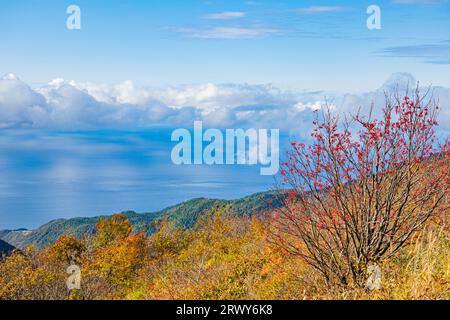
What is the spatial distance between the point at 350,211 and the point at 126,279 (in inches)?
1269

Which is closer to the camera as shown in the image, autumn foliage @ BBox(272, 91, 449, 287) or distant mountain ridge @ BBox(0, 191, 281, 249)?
autumn foliage @ BBox(272, 91, 449, 287)

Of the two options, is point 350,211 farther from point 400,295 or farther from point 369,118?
point 400,295

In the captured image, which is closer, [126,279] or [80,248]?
[126,279]

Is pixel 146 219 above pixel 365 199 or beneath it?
beneath

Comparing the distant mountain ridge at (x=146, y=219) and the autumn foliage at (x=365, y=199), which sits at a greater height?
the autumn foliage at (x=365, y=199)

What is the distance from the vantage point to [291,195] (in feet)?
41.8

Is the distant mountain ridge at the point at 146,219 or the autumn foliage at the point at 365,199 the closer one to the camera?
the autumn foliage at the point at 365,199

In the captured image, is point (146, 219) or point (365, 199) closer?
point (365, 199)

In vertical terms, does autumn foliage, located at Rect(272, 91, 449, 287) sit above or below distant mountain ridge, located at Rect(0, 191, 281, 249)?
above

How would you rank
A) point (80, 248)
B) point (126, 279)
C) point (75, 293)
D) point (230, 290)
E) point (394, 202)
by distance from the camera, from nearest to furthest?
point (394, 202)
point (230, 290)
point (75, 293)
point (126, 279)
point (80, 248)

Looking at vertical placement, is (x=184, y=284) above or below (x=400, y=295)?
below
